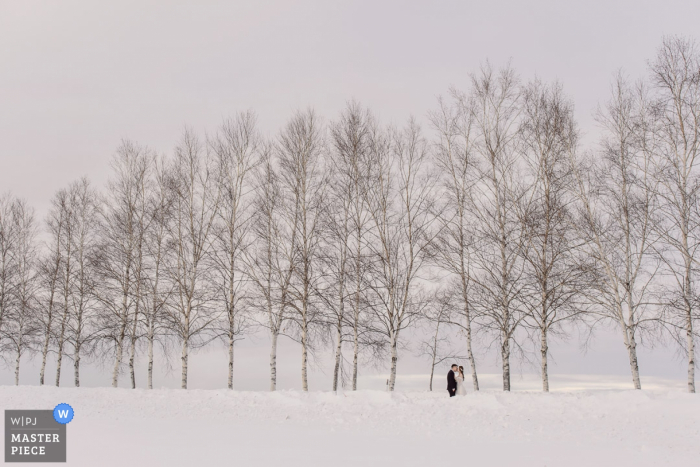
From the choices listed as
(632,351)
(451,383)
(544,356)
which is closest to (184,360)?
(451,383)

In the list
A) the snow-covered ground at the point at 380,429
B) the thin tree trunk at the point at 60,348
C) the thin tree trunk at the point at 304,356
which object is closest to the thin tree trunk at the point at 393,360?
the snow-covered ground at the point at 380,429

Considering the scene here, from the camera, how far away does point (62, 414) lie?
13227 mm

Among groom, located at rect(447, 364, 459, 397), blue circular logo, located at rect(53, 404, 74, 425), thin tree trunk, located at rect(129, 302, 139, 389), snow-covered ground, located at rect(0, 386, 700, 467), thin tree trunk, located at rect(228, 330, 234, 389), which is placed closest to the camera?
snow-covered ground, located at rect(0, 386, 700, 467)

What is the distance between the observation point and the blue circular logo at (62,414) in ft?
41.1

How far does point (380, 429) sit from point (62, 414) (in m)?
8.04

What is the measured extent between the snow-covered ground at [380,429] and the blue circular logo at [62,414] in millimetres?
272

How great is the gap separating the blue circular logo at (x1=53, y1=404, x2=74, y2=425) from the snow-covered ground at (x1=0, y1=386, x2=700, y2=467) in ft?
0.89

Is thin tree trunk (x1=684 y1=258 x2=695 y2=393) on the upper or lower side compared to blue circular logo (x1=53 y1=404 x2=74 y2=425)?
upper

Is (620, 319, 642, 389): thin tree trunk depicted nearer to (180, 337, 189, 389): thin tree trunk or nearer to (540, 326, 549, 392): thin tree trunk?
(540, 326, 549, 392): thin tree trunk

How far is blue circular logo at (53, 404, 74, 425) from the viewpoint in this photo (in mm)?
12524

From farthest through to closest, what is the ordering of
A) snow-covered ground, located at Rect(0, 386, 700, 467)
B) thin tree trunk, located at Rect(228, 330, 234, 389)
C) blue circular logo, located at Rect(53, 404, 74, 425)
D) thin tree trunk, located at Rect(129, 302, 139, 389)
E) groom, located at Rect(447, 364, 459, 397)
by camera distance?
1. thin tree trunk, located at Rect(129, 302, 139, 389)
2. thin tree trunk, located at Rect(228, 330, 234, 389)
3. groom, located at Rect(447, 364, 459, 397)
4. blue circular logo, located at Rect(53, 404, 74, 425)
5. snow-covered ground, located at Rect(0, 386, 700, 467)

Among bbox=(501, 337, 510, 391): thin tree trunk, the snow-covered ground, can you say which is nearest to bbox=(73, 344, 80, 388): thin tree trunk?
the snow-covered ground

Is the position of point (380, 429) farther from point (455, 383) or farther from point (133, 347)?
point (133, 347)

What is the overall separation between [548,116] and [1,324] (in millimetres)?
30413
